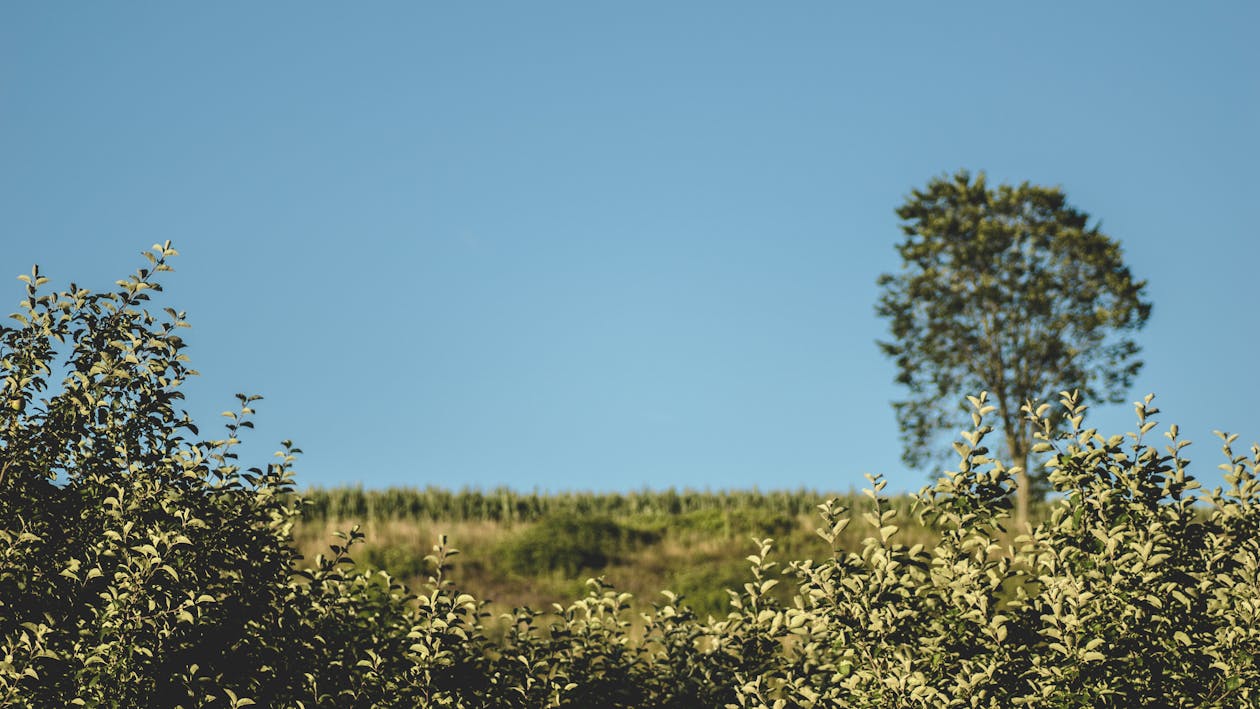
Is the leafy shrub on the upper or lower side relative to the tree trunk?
lower

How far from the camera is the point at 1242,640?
7.65 meters

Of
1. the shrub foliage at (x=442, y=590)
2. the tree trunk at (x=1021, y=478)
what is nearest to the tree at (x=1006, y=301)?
the tree trunk at (x=1021, y=478)

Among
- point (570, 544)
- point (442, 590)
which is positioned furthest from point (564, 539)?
point (442, 590)

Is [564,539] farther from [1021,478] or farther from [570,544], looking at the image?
[1021,478]

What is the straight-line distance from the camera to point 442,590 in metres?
9.25

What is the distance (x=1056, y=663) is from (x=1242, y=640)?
4.09 feet

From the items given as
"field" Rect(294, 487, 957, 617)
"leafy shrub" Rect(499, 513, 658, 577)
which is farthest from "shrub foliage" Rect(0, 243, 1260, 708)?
"leafy shrub" Rect(499, 513, 658, 577)

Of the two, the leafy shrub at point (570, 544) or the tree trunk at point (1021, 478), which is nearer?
the leafy shrub at point (570, 544)

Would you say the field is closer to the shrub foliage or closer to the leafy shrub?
the leafy shrub

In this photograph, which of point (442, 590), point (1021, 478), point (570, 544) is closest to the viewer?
point (442, 590)

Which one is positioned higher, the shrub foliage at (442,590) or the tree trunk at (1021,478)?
the tree trunk at (1021,478)

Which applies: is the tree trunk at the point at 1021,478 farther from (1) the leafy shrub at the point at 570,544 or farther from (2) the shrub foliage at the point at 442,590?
(2) the shrub foliage at the point at 442,590

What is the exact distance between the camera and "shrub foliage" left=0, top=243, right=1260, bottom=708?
24.8ft

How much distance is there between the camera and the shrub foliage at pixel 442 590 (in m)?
7.56
